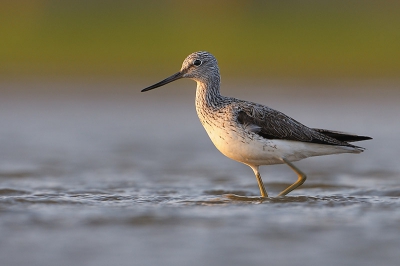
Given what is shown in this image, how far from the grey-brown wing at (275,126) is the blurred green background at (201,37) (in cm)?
1300

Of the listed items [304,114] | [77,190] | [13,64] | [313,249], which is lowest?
[313,249]

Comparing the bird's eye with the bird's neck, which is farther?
the bird's eye

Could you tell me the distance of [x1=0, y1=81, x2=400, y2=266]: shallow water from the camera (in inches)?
243

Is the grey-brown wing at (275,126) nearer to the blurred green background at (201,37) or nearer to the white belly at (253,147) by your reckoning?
the white belly at (253,147)

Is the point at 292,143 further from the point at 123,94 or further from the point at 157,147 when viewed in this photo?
the point at 123,94

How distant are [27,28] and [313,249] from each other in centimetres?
1992

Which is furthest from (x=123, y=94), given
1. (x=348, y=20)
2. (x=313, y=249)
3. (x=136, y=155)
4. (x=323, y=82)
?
(x=313, y=249)

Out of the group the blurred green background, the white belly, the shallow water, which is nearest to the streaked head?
the white belly

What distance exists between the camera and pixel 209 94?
8.89 meters

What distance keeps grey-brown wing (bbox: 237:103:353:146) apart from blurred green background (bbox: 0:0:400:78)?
13003 millimetres

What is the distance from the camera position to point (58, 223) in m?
7.11

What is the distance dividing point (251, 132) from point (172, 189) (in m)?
1.68

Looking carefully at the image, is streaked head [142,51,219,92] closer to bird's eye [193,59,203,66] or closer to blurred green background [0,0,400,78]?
bird's eye [193,59,203,66]

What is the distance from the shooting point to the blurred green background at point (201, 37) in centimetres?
2236
